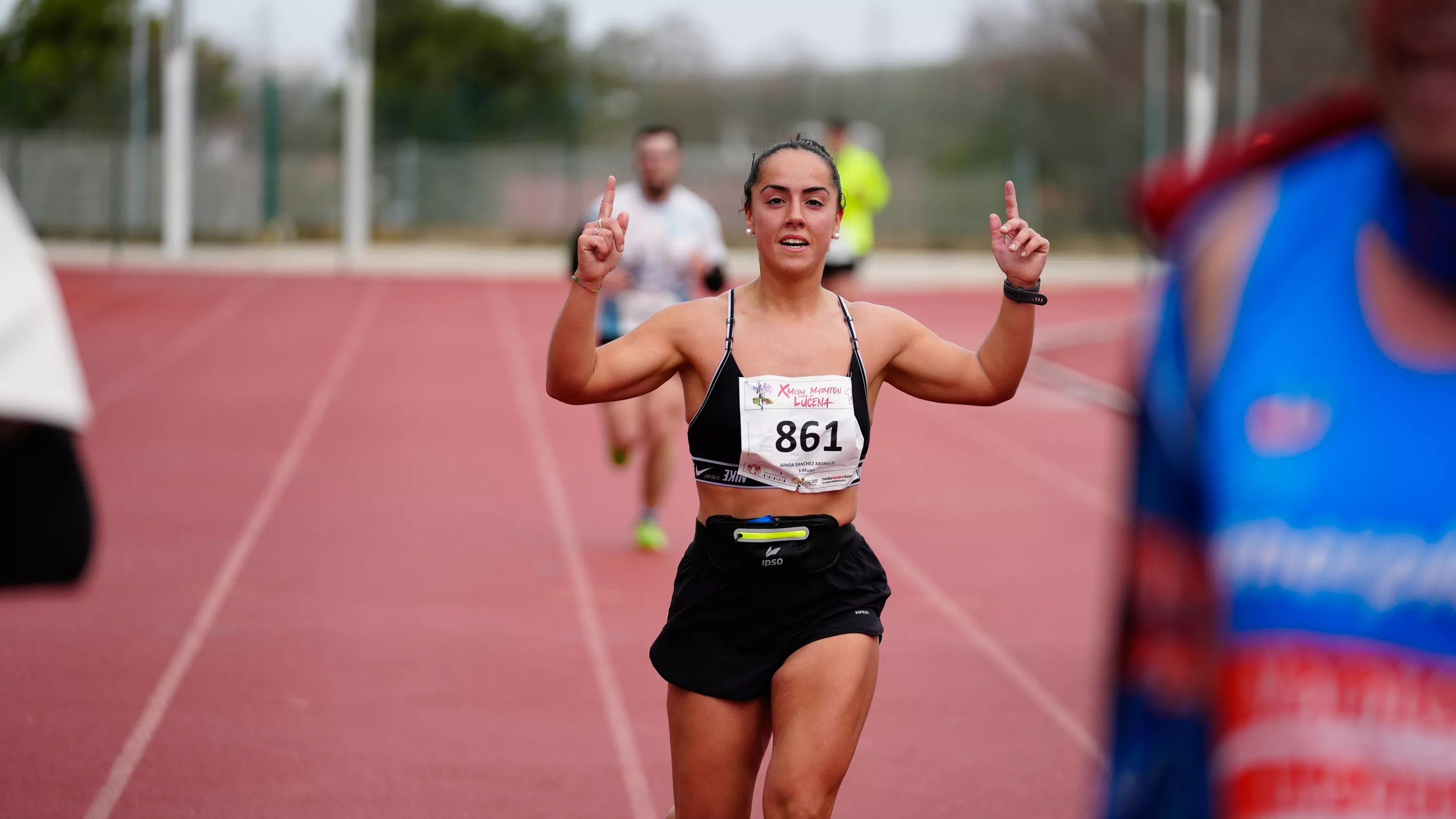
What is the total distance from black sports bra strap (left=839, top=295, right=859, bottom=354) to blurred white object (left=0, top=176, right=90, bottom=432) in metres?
2.10

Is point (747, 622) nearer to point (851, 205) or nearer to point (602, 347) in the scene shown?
point (602, 347)

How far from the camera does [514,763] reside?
5.76 m

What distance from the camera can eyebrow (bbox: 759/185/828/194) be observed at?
12.7 feet

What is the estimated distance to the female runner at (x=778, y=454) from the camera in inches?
142

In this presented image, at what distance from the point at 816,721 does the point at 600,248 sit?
106 cm

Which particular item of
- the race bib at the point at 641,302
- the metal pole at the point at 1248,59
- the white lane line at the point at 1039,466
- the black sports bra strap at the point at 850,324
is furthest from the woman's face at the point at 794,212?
the metal pole at the point at 1248,59

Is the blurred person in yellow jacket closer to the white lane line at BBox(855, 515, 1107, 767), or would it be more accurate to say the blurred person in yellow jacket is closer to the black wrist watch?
the white lane line at BBox(855, 515, 1107, 767)

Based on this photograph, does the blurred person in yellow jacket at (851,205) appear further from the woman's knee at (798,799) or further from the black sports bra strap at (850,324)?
the woman's knee at (798,799)

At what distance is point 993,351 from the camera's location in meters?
3.78

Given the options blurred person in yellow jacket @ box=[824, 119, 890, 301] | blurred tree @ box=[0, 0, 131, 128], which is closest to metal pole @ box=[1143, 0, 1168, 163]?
blurred tree @ box=[0, 0, 131, 128]

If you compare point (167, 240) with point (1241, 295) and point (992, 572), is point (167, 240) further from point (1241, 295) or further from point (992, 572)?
point (1241, 295)

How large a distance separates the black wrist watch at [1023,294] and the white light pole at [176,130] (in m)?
28.6

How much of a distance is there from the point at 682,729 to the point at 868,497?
718cm

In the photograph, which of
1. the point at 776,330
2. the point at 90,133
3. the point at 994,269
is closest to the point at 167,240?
the point at 90,133
